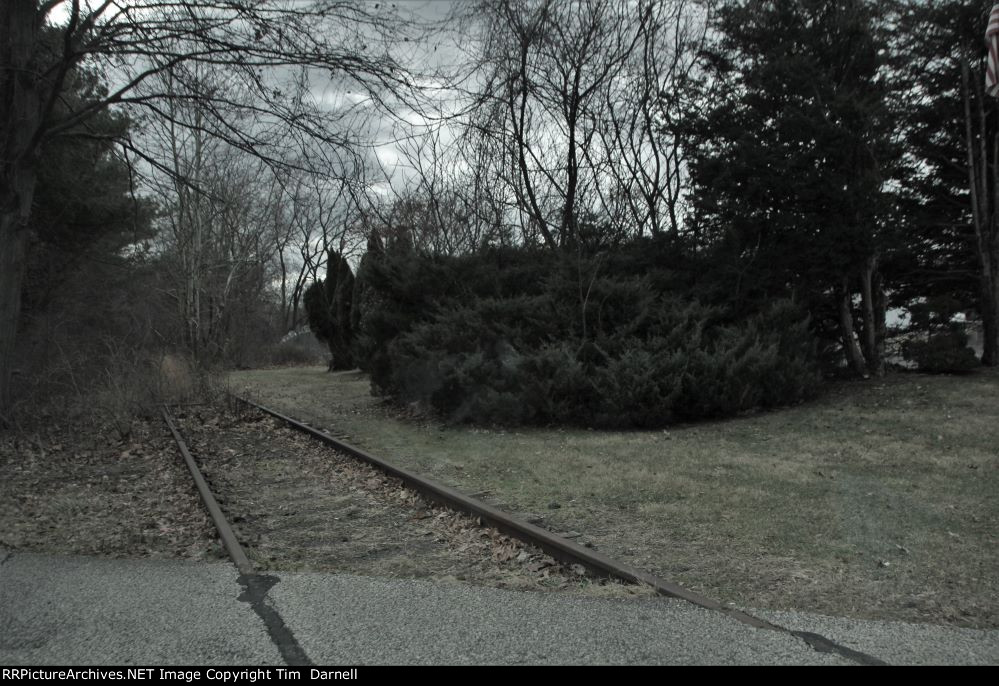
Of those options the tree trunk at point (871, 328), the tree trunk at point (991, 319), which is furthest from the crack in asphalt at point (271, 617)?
the tree trunk at point (991, 319)

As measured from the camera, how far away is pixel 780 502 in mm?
7301

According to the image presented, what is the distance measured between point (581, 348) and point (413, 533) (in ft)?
24.7

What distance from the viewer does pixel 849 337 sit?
16188mm

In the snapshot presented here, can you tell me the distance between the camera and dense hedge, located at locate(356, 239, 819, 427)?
12898mm

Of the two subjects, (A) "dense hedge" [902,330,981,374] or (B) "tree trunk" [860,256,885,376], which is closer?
(A) "dense hedge" [902,330,981,374]

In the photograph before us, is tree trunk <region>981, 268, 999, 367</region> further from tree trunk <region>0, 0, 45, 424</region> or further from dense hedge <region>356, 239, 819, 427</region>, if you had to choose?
tree trunk <region>0, 0, 45, 424</region>

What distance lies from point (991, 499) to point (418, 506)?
5.41m

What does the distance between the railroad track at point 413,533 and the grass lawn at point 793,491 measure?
37cm

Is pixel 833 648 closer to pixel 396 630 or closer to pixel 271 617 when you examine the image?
pixel 396 630

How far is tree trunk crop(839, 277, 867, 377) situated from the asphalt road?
12801 millimetres

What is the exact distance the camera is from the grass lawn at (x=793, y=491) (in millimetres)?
5086

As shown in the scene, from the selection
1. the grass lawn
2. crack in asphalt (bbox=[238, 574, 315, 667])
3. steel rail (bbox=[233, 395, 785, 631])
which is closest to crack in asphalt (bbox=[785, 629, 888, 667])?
steel rail (bbox=[233, 395, 785, 631])

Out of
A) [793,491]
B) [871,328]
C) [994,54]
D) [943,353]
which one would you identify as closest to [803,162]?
[871,328]
